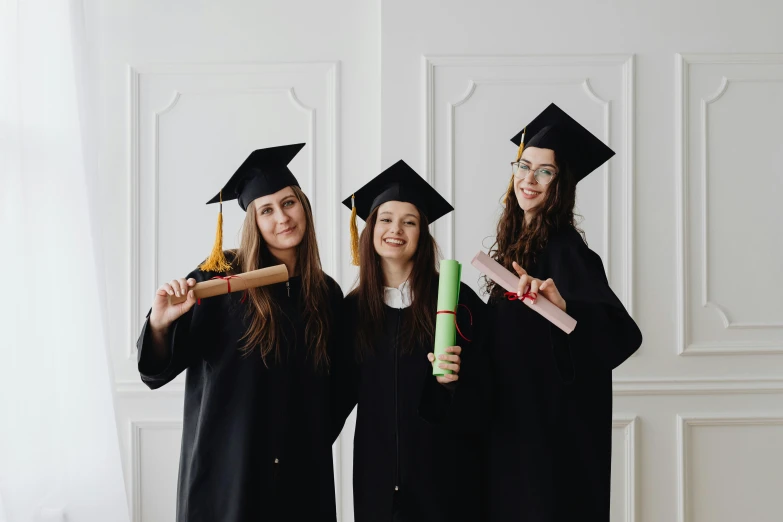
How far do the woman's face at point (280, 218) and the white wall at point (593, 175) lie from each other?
1.27 meters

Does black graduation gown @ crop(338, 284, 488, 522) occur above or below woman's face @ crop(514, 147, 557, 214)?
below

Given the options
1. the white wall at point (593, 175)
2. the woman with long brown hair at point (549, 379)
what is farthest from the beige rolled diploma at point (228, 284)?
the white wall at point (593, 175)

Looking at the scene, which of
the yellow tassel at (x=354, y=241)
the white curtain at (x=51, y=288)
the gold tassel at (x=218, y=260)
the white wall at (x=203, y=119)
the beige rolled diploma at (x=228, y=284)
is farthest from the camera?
the white wall at (x=203, y=119)

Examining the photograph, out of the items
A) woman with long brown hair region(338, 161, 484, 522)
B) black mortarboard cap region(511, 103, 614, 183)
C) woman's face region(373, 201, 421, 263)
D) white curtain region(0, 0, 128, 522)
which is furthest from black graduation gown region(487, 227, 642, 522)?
white curtain region(0, 0, 128, 522)

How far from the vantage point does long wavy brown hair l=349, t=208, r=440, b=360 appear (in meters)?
2.26

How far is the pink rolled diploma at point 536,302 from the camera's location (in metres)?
1.91

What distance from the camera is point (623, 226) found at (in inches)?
138

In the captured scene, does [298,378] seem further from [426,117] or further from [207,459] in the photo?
[426,117]

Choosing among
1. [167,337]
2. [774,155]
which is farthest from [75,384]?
[774,155]

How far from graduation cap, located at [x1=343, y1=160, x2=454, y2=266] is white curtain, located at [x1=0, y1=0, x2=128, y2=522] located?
1.31m

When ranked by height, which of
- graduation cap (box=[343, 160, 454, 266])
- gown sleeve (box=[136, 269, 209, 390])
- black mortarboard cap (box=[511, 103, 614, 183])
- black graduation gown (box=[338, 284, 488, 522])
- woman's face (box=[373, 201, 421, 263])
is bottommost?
black graduation gown (box=[338, 284, 488, 522])

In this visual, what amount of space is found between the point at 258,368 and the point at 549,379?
0.94 metres

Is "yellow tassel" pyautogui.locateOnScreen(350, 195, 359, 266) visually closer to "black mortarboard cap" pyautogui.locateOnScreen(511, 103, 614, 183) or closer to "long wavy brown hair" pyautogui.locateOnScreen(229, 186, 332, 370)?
"long wavy brown hair" pyautogui.locateOnScreen(229, 186, 332, 370)

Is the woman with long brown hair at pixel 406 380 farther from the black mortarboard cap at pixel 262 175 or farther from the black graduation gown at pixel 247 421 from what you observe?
the black mortarboard cap at pixel 262 175
